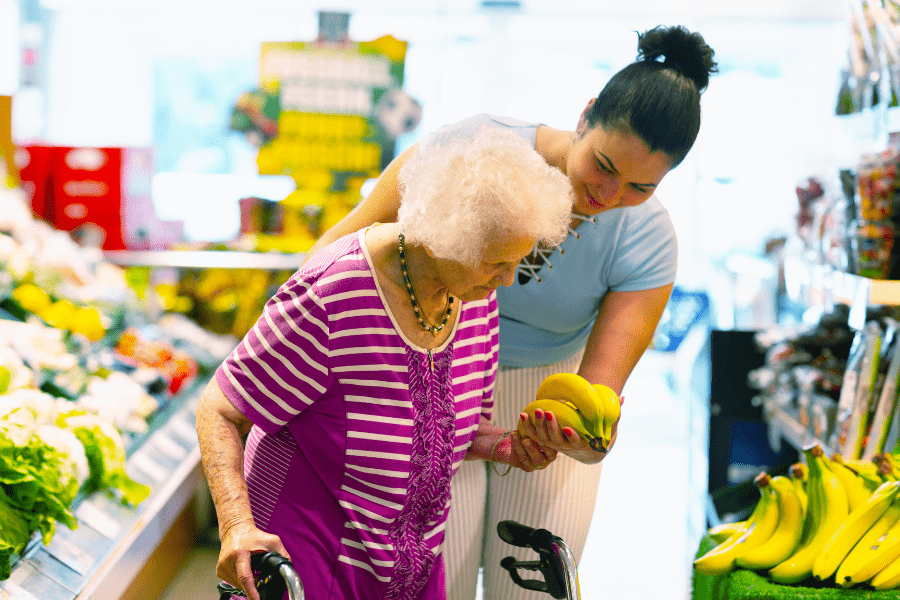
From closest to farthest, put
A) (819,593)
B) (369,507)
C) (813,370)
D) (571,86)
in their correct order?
(369,507), (819,593), (813,370), (571,86)

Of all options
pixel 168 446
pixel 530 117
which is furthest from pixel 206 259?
pixel 530 117

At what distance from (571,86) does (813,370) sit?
5345 mm

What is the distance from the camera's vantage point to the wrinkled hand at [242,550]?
1.22 meters

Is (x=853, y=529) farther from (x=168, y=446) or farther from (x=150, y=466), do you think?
(x=168, y=446)

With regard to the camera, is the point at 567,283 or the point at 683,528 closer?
the point at 567,283

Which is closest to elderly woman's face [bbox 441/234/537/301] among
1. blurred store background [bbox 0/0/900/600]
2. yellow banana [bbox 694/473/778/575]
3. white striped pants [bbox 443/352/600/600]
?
white striped pants [bbox 443/352/600/600]

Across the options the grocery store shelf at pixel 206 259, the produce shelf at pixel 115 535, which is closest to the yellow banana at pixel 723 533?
the produce shelf at pixel 115 535

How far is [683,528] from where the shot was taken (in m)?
4.18

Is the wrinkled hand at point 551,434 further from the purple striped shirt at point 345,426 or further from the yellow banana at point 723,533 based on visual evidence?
the yellow banana at point 723,533

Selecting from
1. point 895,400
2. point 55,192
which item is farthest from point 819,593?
point 55,192

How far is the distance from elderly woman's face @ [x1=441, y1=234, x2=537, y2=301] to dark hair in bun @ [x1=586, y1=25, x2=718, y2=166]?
14.5 inches

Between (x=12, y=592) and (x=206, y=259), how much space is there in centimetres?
217

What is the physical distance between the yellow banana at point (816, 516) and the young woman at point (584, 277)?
473mm

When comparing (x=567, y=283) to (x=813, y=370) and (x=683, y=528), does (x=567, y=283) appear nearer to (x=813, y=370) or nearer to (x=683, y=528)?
(x=813, y=370)
